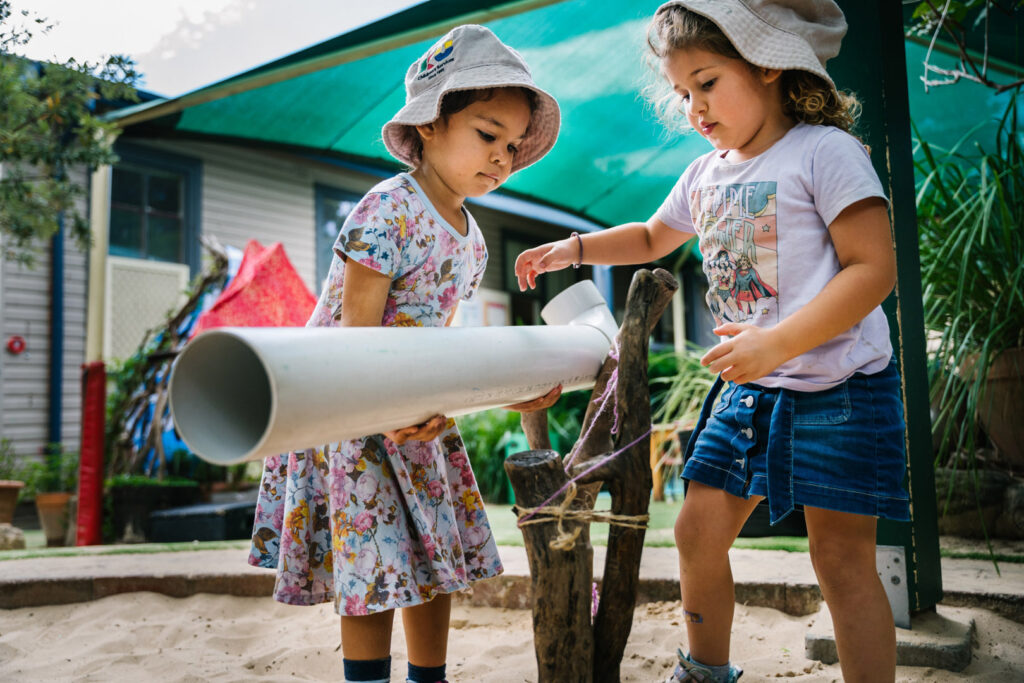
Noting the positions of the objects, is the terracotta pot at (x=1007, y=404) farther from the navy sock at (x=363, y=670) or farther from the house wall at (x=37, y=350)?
the house wall at (x=37, y=350)

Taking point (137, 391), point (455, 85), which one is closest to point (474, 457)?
point (137, 391)

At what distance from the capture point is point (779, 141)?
4.61ft

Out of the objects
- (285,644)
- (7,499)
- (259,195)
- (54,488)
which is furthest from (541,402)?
(259,195)

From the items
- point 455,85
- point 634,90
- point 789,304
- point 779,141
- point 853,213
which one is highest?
point 634,90

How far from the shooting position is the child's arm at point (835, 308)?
3.84 ft

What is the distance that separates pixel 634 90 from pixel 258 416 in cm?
382

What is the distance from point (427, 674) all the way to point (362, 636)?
21 cm

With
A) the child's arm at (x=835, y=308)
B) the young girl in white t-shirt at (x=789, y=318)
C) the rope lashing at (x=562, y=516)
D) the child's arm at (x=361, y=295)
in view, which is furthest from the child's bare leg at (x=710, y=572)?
the child's arm at (x=361, y=295)

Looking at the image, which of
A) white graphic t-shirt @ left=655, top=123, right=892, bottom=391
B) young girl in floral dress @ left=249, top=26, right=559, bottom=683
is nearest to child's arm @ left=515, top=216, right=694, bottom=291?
young girl in floral dress @ left=249, top=26, right=559, bottom=683

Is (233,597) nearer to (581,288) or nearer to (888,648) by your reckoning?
(581,288)

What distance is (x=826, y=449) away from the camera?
1.31 metres

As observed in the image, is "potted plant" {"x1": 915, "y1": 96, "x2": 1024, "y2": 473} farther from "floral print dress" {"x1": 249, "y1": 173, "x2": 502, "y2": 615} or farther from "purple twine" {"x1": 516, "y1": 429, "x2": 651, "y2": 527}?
"floral print dress" {"x1": 249, "y1": 173, "x2": 502, "y2": 615}

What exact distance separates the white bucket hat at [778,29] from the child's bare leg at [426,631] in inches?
48.5

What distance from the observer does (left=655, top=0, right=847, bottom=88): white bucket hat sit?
1.33 m
